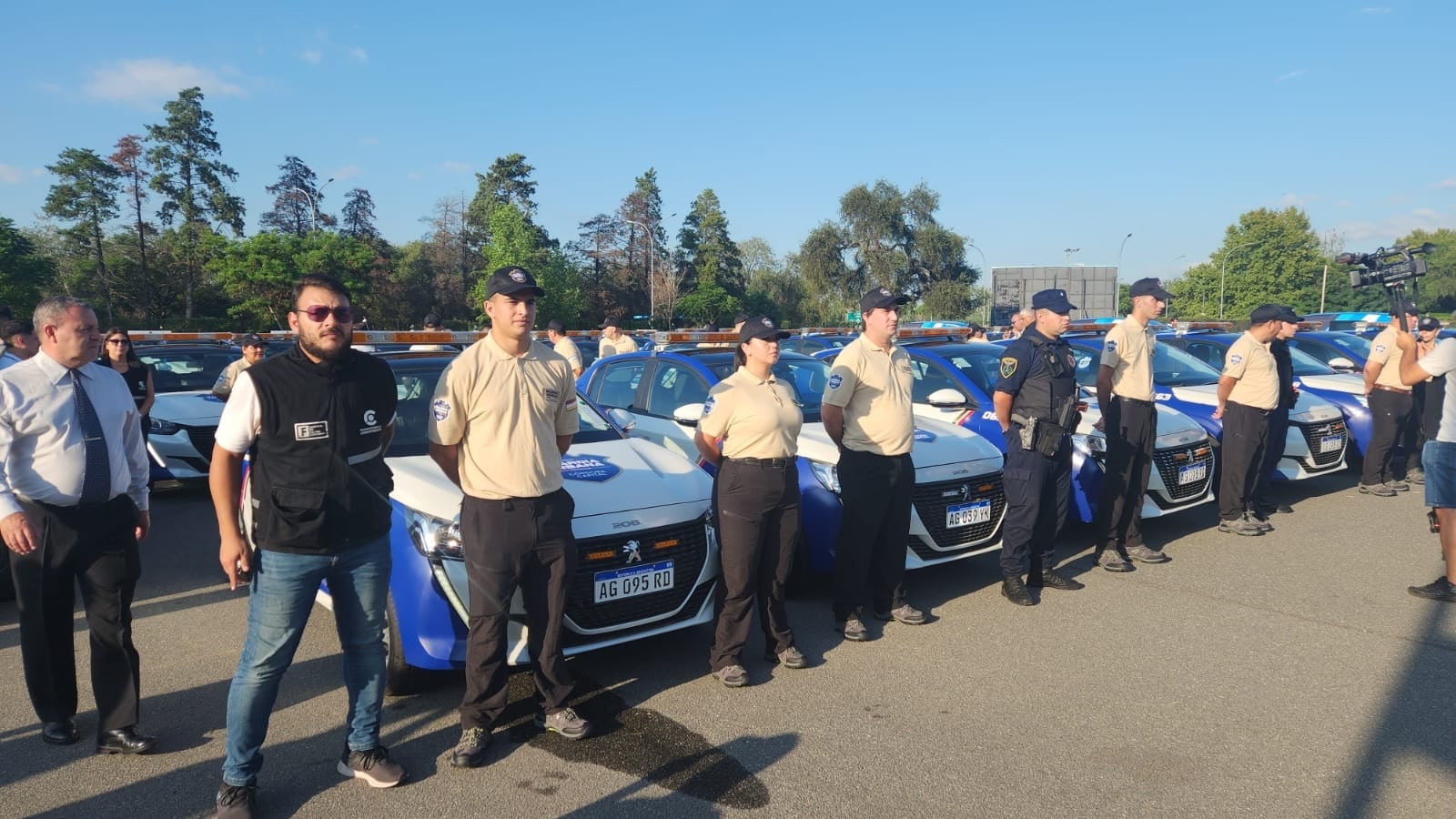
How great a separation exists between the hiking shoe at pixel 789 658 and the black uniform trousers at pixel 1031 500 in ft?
5.46

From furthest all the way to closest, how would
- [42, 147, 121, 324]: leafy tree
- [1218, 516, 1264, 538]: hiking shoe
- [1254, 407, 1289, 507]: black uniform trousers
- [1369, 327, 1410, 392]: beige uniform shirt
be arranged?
[42, 147, 121, 324]: leafy tree, [1369, 327, 1410, 392]: beige uniform shirt, [1254, 407, 1289, 507]: black uniform trousers, [1218, 516, 1264, 538]: hiking shoe

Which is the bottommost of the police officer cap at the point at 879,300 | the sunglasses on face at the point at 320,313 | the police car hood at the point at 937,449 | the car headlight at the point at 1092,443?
the car headlight at the point at 1092,443

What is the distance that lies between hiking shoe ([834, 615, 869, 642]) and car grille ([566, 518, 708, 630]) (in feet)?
3.43

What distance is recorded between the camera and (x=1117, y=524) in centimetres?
607

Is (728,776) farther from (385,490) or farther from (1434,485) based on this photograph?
(1434,485)

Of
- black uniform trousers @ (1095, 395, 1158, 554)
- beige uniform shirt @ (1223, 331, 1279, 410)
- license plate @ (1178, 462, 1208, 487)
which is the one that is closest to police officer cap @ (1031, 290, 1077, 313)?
black uniform trousers @ (1095, 395, 1158, 554)

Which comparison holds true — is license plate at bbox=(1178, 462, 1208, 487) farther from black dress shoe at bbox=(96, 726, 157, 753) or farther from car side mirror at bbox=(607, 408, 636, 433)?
black dress shoe at bbox=(96, 726, 157, 753)

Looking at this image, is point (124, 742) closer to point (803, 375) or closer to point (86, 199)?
point (803, 375)

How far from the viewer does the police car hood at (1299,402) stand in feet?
25.7

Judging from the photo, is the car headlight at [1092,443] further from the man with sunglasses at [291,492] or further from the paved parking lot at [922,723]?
the man with sunglasses at [291,492]

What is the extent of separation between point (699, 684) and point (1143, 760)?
1915mm

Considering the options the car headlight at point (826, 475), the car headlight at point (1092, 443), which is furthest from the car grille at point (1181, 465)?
the car headlight at point (826, 475)

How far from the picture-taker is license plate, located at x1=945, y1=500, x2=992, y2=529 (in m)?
5.40

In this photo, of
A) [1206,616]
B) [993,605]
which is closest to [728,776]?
[993,605]
